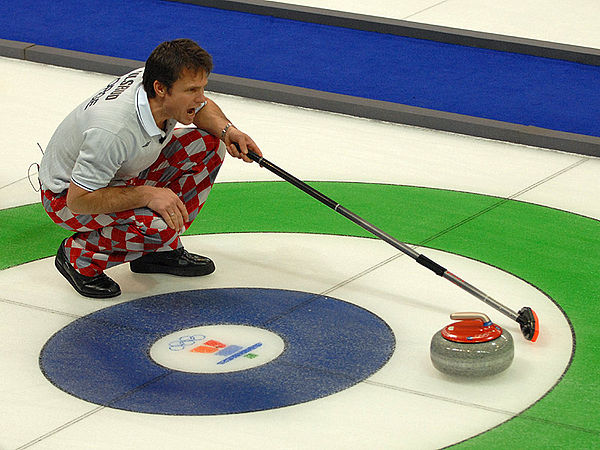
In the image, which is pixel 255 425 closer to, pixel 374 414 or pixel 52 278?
pixel 374 414

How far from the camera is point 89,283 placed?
490cm

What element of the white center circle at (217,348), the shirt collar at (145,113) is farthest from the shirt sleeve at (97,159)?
the white center circle at (217,348)

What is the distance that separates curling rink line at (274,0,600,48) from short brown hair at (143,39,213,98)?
4.98 m

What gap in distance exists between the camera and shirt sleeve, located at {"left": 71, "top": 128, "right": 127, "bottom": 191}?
449 cm

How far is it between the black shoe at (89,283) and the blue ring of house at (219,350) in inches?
4.2

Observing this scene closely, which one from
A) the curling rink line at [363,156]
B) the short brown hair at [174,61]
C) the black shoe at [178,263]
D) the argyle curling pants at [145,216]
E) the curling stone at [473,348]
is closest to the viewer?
the curling stone at [473,348]

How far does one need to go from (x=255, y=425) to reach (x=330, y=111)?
391 cm

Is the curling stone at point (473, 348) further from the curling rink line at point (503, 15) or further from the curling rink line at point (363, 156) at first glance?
the curling rink line at point (503, 15)

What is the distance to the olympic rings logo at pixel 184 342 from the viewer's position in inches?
176

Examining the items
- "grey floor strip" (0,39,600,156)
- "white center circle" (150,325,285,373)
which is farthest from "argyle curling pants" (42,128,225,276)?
"grey floor strip" (0,39,600,156)

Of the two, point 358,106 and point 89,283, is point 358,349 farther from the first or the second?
point 358,106

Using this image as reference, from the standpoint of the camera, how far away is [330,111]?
7.61 m

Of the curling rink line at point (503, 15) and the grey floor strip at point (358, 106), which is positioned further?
the curling rink line at point (503, 15)

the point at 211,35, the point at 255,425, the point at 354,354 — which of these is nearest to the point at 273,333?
the point at 354,354
